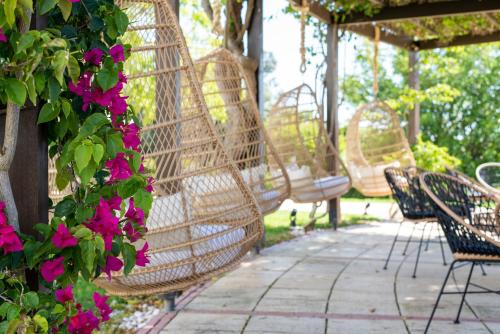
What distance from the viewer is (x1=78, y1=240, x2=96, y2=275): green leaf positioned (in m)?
1.42

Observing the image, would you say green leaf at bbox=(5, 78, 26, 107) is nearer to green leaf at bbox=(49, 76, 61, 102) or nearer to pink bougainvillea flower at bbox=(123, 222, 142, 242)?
green leaf at bbox=(49, 76, 61, 102)

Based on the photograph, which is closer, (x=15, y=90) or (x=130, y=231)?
(x=15, y=90)

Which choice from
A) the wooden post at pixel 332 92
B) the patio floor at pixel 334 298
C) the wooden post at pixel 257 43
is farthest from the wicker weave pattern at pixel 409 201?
the wooden post at pixel 332 92

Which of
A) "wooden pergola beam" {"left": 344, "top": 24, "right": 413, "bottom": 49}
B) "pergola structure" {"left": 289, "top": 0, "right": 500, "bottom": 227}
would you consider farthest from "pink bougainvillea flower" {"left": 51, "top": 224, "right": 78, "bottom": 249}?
"wooden pergola beam" {"left": 344, "top": 24, "right": 413, "bottom": 49}

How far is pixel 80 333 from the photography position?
Answer: 1521 millimetres

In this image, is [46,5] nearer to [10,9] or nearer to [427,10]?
[10,9]

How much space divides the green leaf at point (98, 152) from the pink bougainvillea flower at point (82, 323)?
33 centimetres

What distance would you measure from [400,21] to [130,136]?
20.6ft

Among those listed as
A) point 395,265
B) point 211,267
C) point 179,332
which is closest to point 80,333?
point 211,267

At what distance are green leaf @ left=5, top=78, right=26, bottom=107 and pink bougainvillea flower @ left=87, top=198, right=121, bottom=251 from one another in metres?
0.27

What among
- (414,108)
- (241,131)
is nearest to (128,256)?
(241,131)

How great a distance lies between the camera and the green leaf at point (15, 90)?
1.38 meters

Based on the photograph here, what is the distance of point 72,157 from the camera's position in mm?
1478

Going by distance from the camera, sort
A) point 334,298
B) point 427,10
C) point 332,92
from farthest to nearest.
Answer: point 332,92, point 427,10, point 334,298
